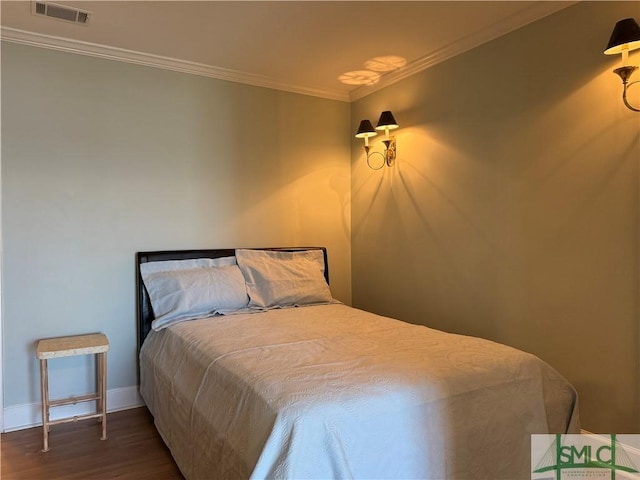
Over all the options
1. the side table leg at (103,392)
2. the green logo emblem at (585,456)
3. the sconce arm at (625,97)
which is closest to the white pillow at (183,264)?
the side table leg at (103,392)

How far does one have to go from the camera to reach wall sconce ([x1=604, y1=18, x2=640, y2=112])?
6.27 feet

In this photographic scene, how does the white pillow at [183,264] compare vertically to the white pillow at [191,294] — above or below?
above

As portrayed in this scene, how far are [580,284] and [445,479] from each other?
4.16ft

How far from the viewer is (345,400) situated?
156 cm

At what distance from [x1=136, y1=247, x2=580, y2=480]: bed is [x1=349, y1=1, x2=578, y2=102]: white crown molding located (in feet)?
5.82

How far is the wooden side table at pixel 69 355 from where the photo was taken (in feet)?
8.33

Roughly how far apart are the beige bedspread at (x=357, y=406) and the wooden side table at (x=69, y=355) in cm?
55

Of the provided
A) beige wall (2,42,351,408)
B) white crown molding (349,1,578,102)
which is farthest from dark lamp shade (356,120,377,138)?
beige wall (2,42,351,408)

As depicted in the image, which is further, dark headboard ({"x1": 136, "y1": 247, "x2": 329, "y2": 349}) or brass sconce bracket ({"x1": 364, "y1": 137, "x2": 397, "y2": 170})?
brass sconce bracket ({"x1": 364, "y1": 137, "x2": 397, "y2": 170})

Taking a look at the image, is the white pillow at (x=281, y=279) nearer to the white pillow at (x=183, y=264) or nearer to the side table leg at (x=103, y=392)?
the white pillow at (x=183, y=264)

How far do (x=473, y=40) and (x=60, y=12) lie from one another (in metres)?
2.39

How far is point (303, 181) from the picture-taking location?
12.5 feet

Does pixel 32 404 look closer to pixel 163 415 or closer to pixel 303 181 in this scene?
pixel 163 415

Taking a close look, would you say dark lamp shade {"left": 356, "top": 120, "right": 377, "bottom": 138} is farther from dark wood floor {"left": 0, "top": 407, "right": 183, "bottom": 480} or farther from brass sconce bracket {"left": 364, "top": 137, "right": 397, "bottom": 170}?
dark wood floor {"left": 0, "top": 407, "right": 183, "bottom": 480}
